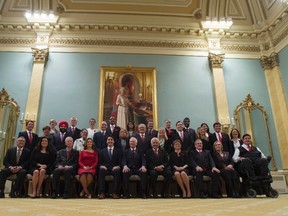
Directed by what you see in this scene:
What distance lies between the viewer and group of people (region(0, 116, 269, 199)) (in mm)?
5340

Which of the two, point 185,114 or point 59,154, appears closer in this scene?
point 59,154

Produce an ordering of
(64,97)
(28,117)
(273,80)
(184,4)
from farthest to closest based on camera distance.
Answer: (184,4) < (273,80) < (64,97) < (28,117)

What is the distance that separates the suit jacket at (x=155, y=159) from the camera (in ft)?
18.5

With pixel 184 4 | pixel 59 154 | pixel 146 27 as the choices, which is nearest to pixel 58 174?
pixel 59 154

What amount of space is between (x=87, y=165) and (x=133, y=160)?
3.22ft

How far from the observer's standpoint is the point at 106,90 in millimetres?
8953

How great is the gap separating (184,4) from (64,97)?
5.80 metres

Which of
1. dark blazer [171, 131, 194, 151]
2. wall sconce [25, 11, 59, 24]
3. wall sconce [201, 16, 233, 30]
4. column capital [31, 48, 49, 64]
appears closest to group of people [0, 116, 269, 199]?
dark blazer [171, 131, 194, 151]

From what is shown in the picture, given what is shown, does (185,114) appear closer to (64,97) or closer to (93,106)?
(93,106)

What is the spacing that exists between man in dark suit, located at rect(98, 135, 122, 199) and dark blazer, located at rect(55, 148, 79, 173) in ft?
1.75

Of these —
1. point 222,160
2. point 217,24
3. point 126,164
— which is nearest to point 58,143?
point 126,164

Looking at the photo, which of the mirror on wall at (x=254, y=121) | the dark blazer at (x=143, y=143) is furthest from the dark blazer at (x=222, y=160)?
the mirror on wall at (x=254, y=121)

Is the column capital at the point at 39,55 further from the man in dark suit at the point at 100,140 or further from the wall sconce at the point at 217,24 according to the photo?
the wall sconce at the point at 217,24
